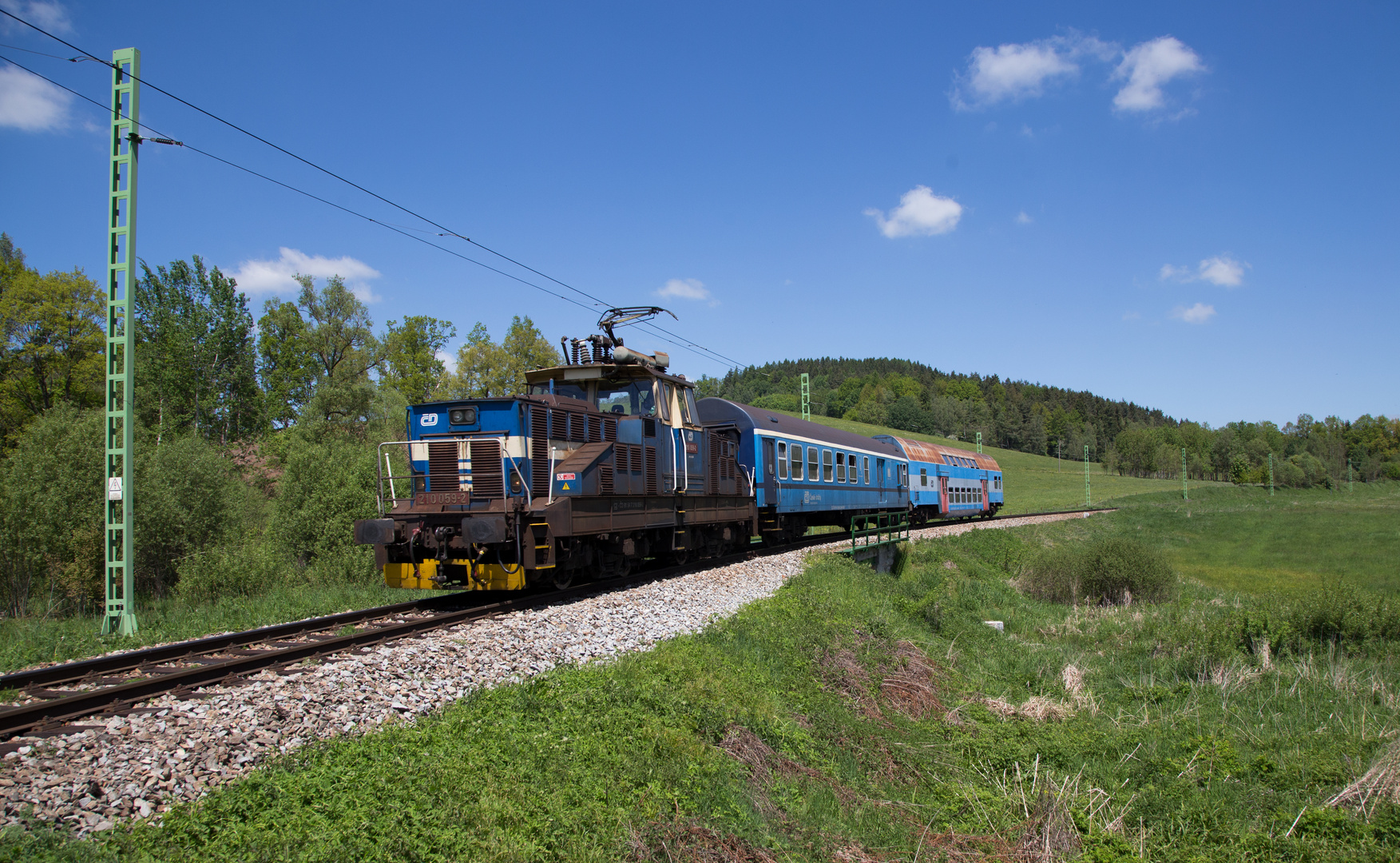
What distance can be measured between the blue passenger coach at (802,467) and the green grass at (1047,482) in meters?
29.2

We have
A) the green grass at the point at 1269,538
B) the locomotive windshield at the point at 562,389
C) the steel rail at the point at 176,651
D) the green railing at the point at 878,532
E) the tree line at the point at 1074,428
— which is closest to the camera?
the steel rail at the point at 176,651

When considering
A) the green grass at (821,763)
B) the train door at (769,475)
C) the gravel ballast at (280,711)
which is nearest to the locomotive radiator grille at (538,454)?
the gravel ballast at (280,711)

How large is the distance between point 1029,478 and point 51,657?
104615mm

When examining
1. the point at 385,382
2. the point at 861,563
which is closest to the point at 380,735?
the point at 861,563

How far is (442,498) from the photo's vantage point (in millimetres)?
10938

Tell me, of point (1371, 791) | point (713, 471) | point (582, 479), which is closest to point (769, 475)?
point (713, 471)

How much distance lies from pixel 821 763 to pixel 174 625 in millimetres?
8962

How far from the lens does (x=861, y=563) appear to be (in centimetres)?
2006

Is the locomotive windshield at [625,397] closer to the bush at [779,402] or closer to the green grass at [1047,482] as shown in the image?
the green grass at [1047,482]

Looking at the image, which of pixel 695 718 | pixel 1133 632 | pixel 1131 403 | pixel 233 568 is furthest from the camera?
pixel 1131 403

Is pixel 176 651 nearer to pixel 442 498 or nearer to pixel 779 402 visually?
pixel 442 498

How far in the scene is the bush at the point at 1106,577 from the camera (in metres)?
24.8

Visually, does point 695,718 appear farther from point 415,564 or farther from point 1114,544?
point 1114,544

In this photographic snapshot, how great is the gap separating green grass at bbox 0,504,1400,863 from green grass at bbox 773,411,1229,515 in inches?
1715
